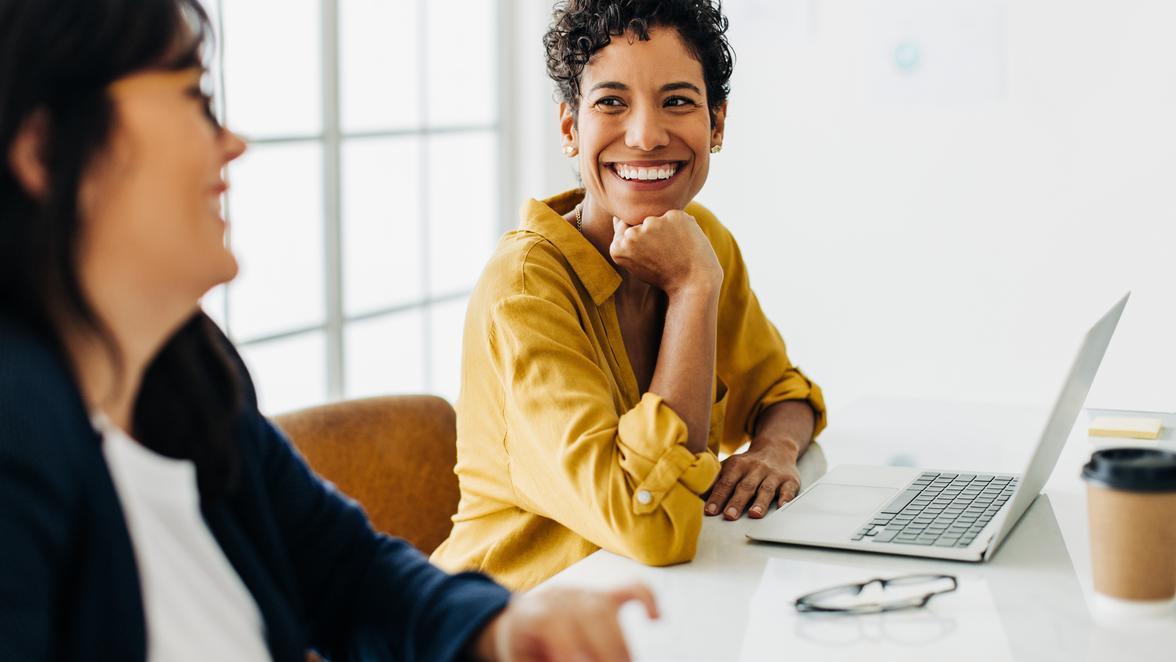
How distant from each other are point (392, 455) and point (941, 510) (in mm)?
845

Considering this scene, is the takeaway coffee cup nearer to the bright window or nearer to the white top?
the white top

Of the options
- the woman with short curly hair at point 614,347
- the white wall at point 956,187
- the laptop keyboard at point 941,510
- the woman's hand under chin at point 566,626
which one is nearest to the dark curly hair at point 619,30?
the woman with short curly hair at point 614,347

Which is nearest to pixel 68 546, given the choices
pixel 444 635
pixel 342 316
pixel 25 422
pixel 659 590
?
pixel 25 422

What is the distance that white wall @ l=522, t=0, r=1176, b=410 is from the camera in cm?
318

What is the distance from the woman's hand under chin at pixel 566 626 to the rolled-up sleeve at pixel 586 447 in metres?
0.41

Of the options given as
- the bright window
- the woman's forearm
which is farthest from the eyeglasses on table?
the bright window

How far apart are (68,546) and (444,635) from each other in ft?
1.05

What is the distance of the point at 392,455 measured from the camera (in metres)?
1.97

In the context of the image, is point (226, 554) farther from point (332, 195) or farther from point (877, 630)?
point (332, 195)

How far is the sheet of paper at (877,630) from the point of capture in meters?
1.10

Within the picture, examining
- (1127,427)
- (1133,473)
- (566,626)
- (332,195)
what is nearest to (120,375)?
(566,626)

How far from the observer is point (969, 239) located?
3352mm

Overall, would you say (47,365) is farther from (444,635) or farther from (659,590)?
(659,590)

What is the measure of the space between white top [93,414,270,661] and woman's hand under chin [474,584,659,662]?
0.18 m
